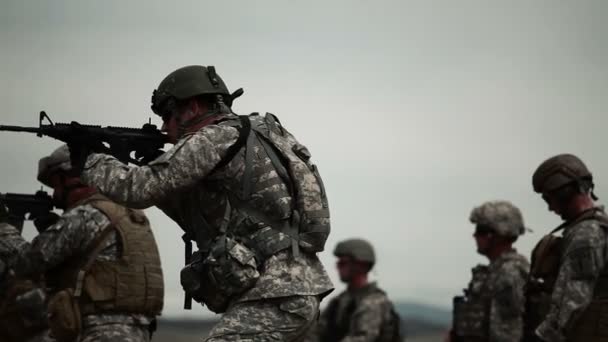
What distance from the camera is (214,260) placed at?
8.66m

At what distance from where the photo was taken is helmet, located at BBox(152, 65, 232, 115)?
908cm

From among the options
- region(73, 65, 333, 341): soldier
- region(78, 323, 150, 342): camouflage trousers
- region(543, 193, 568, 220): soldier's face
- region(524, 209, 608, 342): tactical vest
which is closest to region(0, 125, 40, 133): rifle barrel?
region(73, 65, 333, 341): soldier

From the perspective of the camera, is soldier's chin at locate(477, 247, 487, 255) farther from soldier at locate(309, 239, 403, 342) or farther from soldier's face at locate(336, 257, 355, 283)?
soldier's face at locate(336, 257, 355, 283)

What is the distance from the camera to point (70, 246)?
11211 mm

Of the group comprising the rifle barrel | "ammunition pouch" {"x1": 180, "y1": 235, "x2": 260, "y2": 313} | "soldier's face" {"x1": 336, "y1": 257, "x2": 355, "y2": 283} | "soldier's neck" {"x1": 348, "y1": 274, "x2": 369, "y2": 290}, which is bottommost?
"ammunition pouch" {"x1": 180, "y1": 235, "x2": 260, "y2": 313}

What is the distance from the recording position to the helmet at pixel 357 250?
19.9 m

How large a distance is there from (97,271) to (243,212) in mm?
2821

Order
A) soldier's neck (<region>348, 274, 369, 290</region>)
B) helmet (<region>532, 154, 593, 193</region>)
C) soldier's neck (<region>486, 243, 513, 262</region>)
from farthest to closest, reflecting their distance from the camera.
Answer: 1. soldier's neck (<region>348, 274, 369, 290</region>)
2. soldier's neck (<region>486, 243, 513, 262</region>)
3. helmet (<region>532, 154, 593, 193</region>)

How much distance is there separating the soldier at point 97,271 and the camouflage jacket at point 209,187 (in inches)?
93.9

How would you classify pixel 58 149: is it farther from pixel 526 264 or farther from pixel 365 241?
pixel 365 241

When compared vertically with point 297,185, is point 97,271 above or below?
below

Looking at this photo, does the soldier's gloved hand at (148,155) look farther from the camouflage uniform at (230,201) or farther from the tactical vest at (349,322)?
the tactical vest at (349,322)

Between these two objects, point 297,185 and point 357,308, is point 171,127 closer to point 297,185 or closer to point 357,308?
point 297,185

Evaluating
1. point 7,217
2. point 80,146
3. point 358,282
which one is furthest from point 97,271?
point 358,282
